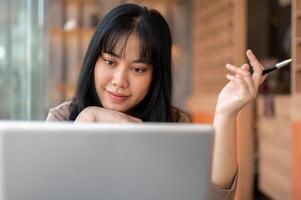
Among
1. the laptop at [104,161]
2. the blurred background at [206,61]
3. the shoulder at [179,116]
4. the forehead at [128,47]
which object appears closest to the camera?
the laptop at [104,161]

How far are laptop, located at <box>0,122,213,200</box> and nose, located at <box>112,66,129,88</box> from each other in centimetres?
52

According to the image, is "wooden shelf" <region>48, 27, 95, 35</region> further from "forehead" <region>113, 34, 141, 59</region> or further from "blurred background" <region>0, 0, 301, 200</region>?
"forehead" <region>113, 34, 141, 59</region>

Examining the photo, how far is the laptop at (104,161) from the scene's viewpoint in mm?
552

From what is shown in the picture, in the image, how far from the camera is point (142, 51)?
3.61 ft

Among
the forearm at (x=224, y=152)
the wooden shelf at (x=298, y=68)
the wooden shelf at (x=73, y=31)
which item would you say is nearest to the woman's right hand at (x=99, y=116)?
the forearm at (x=224, y=152)

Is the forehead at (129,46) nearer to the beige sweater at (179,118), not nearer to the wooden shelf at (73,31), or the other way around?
the beige sweater at (179,118)

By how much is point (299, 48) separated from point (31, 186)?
2.06m

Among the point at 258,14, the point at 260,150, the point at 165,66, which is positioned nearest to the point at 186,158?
the point at 165,66

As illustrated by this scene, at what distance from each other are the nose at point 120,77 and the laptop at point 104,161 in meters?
0.52

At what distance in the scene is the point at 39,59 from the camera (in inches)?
146

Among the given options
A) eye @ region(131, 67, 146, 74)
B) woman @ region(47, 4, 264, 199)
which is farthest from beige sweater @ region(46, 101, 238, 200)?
eye @ region(131, 67, 146, 74)

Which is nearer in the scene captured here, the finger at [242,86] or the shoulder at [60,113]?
the finger at [242,86]

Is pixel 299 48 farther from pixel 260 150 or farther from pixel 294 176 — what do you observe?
pixel 260 150

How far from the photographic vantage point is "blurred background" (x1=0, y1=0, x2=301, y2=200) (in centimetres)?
328
